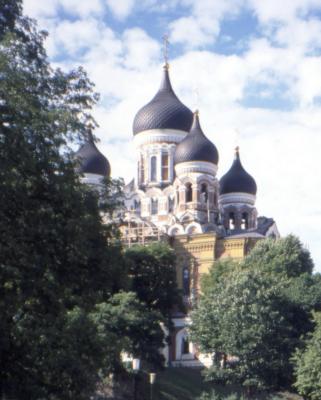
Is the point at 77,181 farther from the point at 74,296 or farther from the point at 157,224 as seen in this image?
the point at 157,224

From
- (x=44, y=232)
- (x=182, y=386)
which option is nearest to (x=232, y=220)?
(x=182, y=386)

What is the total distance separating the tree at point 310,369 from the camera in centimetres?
3756

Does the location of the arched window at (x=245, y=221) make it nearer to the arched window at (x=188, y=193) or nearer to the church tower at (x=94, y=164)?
the arched window at (x=188, y=193)

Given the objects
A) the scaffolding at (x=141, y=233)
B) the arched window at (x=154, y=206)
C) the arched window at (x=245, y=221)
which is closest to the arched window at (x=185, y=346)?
the scaffolding at (x=141, y=233)

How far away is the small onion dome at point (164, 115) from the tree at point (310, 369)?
25872 mm

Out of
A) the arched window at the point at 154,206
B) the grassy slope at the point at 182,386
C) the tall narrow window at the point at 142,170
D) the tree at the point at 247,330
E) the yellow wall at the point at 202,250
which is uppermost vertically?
the tall narrow window at the point at 142,170

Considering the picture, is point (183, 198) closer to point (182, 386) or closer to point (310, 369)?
point (182, 386)

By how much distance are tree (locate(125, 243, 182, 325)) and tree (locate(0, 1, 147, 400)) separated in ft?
89.8

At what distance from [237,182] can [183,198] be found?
440 cm

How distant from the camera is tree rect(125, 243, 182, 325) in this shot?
48.0 meters

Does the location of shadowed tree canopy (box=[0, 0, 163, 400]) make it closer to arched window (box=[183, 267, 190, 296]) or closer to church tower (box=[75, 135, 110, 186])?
arched window (box=[183, 267, 190, 296])

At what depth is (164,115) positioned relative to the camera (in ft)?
205

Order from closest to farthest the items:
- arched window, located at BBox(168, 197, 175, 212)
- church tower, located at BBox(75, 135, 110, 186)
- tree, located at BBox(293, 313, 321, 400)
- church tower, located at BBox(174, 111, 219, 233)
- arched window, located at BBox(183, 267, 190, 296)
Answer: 1. tree, located at BBox(293, 313, 321, 400)
2. arched window, located at BBox(183, 267, 190, 296)
3. church tower, located at BBox(75, 135, 110, 186)
4. church tower, located at BBox(174, 111, 219, 233)
5. arched window, located at BBox(168, 197, 175, 212)

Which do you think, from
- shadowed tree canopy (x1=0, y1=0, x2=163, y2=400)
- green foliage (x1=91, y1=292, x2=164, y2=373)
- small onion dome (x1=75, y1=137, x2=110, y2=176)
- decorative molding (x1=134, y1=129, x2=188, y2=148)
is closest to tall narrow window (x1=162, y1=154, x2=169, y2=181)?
decorative molding (x1=134, y1=129, x2=188, y2=148)
